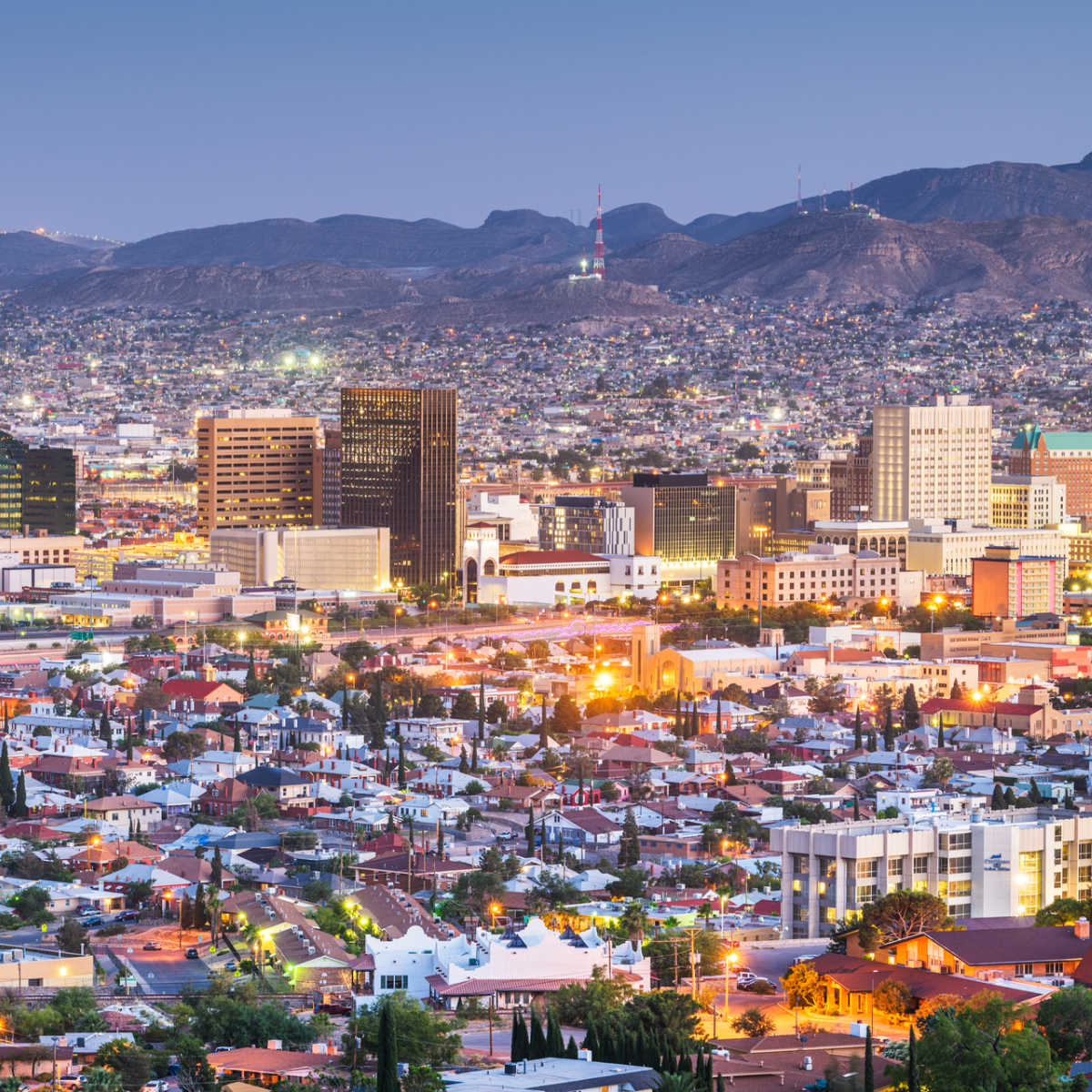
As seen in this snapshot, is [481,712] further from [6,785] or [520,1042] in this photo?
[520,1042]

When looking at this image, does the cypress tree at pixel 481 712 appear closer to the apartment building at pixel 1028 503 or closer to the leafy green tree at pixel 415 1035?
the leafy green tree at pixel 415 1035

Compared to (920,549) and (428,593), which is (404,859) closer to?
(428,593)

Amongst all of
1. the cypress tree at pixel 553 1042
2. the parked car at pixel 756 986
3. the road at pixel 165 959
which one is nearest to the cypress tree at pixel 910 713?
the road at pixel 165 959

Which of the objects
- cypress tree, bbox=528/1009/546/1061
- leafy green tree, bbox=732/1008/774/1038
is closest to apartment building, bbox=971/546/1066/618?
leafy green tree, bbox=732/1008/774/1038

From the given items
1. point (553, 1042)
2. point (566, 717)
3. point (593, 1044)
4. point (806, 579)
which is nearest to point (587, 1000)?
point (593, 1044)

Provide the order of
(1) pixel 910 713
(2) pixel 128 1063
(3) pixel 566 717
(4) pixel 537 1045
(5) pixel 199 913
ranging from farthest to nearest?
(1) pixel 910 713, (3) pixel 566 717, (5) pixel 199 913, (2) pixel 128 1063, (4) pixel 537 1045

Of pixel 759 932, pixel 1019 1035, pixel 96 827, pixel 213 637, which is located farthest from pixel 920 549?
pixel 1019 1035
